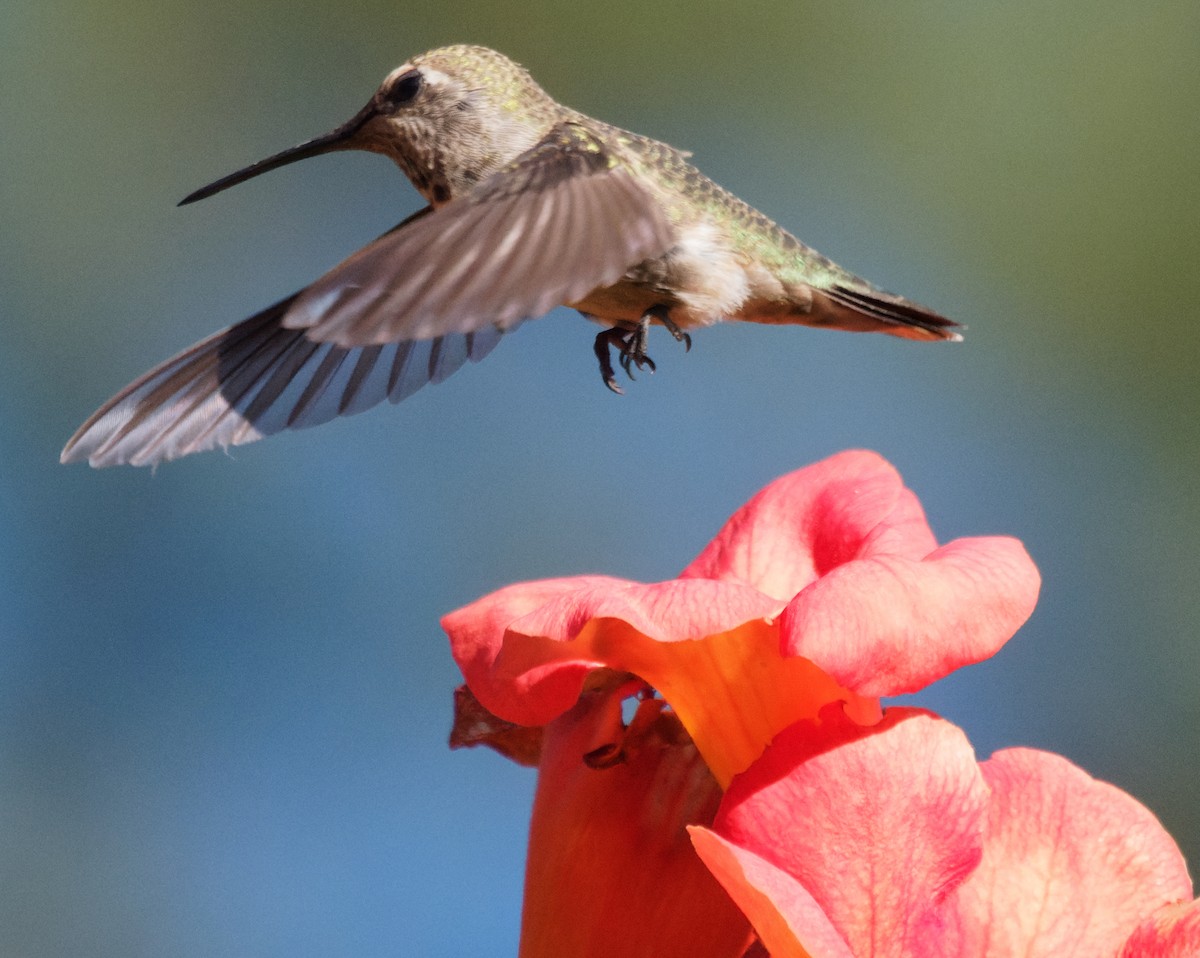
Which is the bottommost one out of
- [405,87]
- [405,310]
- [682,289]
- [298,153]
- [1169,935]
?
[1169,935]

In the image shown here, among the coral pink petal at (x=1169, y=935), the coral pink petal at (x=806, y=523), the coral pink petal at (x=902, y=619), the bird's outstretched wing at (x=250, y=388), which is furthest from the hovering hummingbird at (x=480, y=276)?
the coral pink petal at (x=1169, y=935)

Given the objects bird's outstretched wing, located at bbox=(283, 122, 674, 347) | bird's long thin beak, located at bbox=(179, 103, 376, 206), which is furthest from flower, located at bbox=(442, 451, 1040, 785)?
bird's long thin beak, located at bbox=(179, 103, 376, 206)

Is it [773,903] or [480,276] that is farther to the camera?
[480,276]

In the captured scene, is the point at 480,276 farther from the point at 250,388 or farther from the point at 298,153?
the point at 298,153

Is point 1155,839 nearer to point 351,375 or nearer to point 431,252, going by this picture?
point 431,252

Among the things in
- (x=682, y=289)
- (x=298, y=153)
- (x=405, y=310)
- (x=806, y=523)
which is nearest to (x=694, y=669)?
(x=806, y=523)

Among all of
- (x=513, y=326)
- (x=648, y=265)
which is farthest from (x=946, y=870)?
(x=648, y=265)

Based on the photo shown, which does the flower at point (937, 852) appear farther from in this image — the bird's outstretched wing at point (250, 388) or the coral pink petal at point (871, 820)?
Result: the bird's outstretched wing at point (250, 388)
